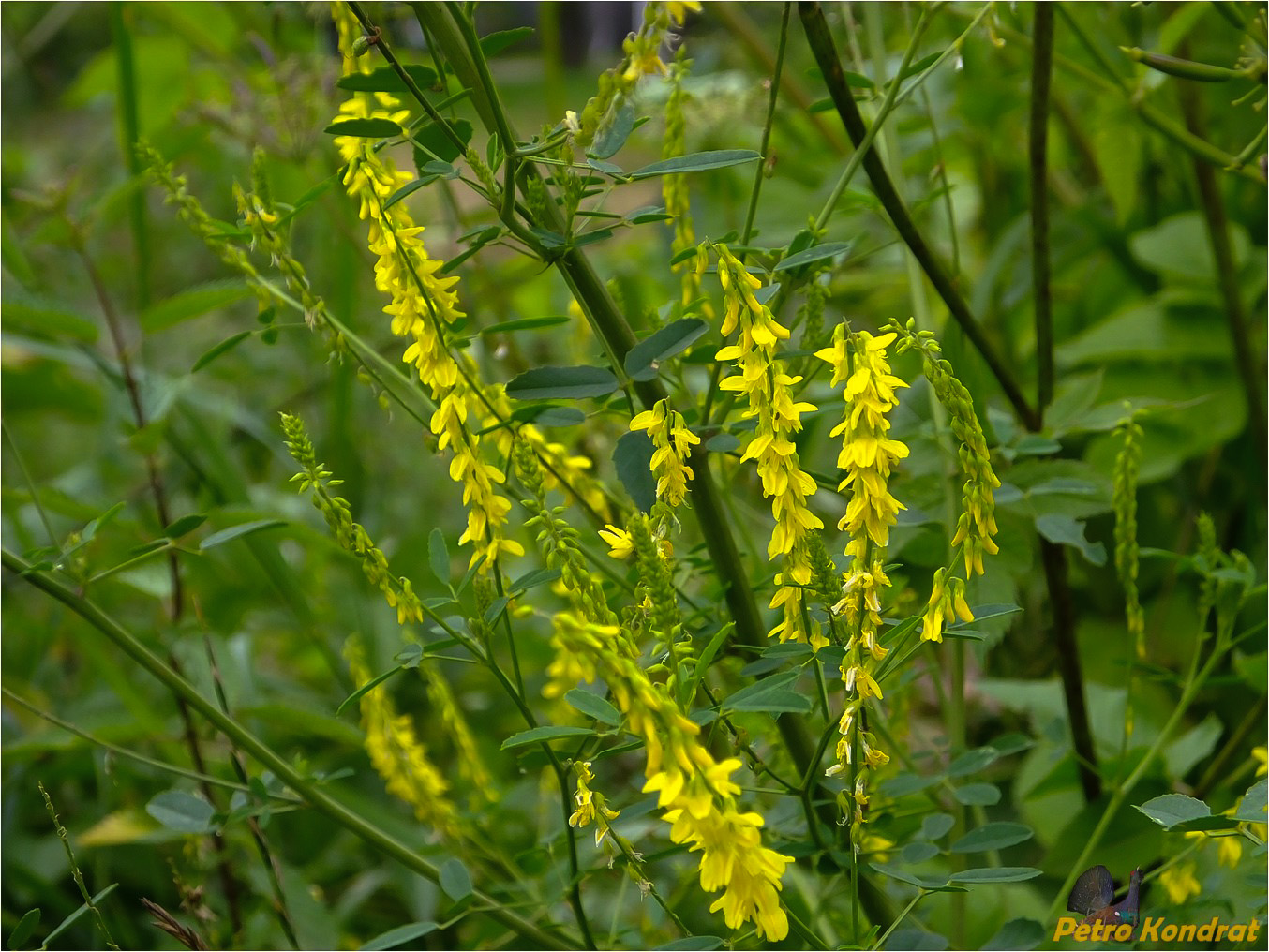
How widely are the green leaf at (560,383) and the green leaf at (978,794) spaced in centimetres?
38

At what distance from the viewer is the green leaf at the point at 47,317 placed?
116 cm

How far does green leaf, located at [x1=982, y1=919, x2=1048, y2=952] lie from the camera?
2.29 feet

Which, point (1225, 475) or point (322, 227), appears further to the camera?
point (322, 227)

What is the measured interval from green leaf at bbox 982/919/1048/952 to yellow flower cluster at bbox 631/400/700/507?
371 millimetres

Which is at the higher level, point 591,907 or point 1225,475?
point 1225,475

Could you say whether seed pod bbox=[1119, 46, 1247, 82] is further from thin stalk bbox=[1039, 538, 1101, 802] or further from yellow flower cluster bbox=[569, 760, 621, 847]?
yellow flower cluster bbox=[569, 760, 621, 847]

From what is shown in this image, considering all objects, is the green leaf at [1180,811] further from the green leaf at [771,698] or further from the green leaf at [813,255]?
the green leaf at [813,255]

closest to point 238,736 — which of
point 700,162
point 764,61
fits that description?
point 700,162

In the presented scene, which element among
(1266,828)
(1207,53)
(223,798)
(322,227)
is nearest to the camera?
(1266,828)

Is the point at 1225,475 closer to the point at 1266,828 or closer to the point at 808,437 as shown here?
the point at 808,437

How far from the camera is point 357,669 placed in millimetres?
981

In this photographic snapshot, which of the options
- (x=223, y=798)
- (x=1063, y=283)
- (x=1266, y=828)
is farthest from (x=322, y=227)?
(x=1266, y=828)

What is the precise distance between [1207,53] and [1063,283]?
37 cm

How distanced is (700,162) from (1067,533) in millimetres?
435
